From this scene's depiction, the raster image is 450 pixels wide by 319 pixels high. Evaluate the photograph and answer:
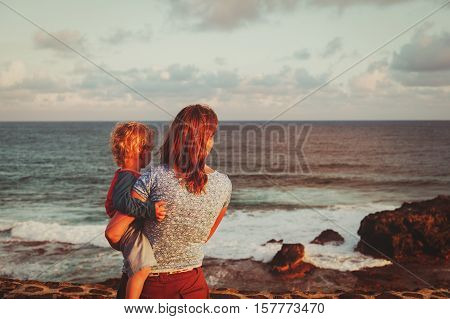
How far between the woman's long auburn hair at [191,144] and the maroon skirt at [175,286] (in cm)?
39

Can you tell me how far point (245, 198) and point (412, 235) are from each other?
10015mm

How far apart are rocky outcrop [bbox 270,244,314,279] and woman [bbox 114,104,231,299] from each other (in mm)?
6879

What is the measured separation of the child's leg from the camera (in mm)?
1759

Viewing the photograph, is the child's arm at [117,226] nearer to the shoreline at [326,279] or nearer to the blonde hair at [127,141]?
the blonde hair at [127,141]

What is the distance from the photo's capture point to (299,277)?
324 inches

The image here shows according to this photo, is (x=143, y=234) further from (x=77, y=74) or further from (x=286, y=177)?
(x=77, y=74)

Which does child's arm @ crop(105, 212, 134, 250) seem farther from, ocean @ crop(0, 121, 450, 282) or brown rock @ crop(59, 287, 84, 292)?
ocean @ crop(0, 121, 450, 282)

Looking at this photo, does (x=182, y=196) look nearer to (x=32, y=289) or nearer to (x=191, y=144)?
(x=191, y=144)

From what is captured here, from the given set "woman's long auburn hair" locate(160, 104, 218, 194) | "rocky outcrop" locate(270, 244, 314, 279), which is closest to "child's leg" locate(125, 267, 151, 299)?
"woman's long auburn hair" locate(160, 104, 218, 194)

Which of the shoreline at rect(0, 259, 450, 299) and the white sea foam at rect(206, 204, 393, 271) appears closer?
the shoreline at rect(0, 259, 450, 299)

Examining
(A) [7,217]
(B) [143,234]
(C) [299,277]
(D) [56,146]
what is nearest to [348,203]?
(C) [299,277]

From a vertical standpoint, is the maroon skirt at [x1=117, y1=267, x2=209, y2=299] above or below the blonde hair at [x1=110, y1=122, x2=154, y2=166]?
below

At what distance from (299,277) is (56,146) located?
1475 inches

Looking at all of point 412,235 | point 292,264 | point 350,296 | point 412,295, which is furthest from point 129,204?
point 412,235
